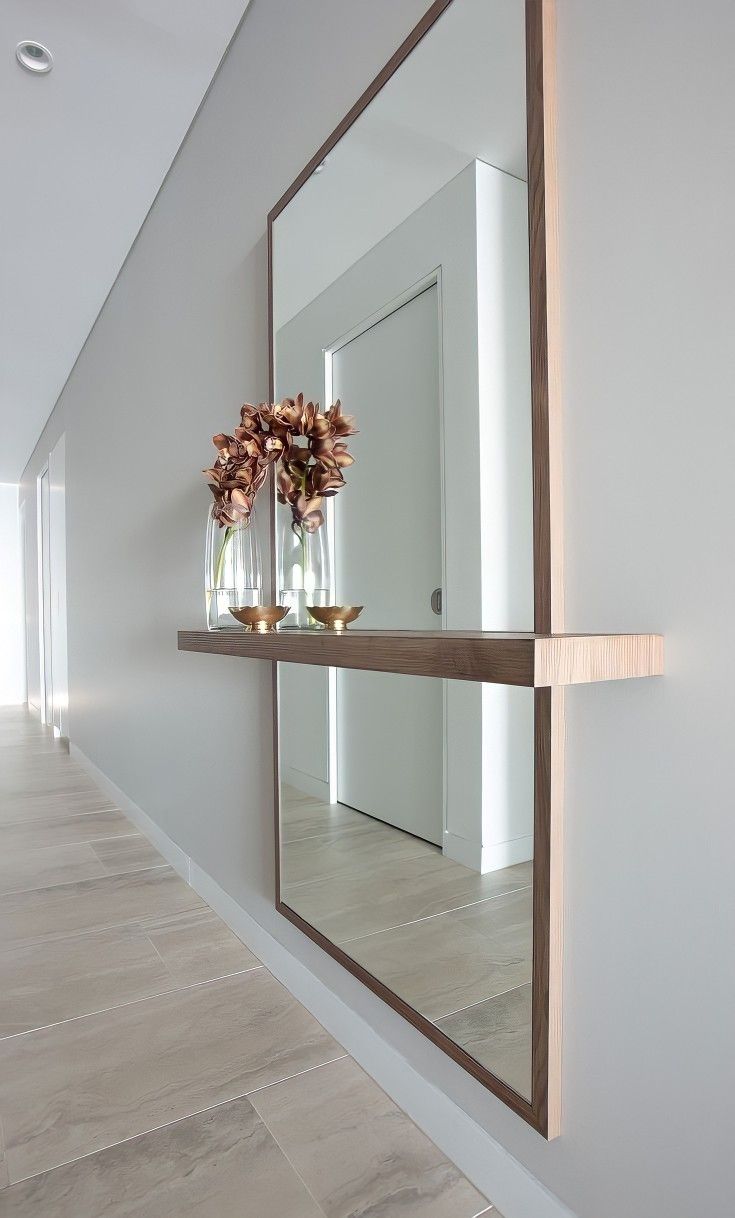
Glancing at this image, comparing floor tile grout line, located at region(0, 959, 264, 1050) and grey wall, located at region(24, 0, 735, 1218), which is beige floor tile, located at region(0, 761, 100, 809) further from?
grey wall, located at region(24, 0, 735, 1218)

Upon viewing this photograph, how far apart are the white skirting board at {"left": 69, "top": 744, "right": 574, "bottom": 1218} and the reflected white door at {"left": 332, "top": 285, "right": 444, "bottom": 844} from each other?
45 centimetres

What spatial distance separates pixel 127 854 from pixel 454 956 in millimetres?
2055

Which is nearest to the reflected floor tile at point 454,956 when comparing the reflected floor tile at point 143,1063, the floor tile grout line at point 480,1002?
the floor tile grout line at point 480,1002

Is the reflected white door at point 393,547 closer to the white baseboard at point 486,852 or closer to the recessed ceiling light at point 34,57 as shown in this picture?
the white baseboard at point 486,852

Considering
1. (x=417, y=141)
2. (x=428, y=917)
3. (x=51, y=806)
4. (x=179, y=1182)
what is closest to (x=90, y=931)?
(x=179, y=1182)

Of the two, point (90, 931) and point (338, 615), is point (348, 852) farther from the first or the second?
point (90, 931)

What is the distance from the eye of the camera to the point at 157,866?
9.22 ft

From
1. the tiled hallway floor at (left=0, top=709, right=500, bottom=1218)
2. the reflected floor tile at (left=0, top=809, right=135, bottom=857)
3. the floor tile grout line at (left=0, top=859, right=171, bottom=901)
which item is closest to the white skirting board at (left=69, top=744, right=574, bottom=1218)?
the tiled hallway floor at (left=0, top=709, right=500, bottom=1218)

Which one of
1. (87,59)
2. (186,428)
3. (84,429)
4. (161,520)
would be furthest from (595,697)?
(84,429)

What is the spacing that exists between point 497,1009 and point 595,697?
1.72ft

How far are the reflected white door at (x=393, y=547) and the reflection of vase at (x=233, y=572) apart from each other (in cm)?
38

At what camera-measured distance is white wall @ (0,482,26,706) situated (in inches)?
357

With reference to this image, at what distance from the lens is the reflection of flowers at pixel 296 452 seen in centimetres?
150

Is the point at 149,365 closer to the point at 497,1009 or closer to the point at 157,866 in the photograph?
the point at 157,866
